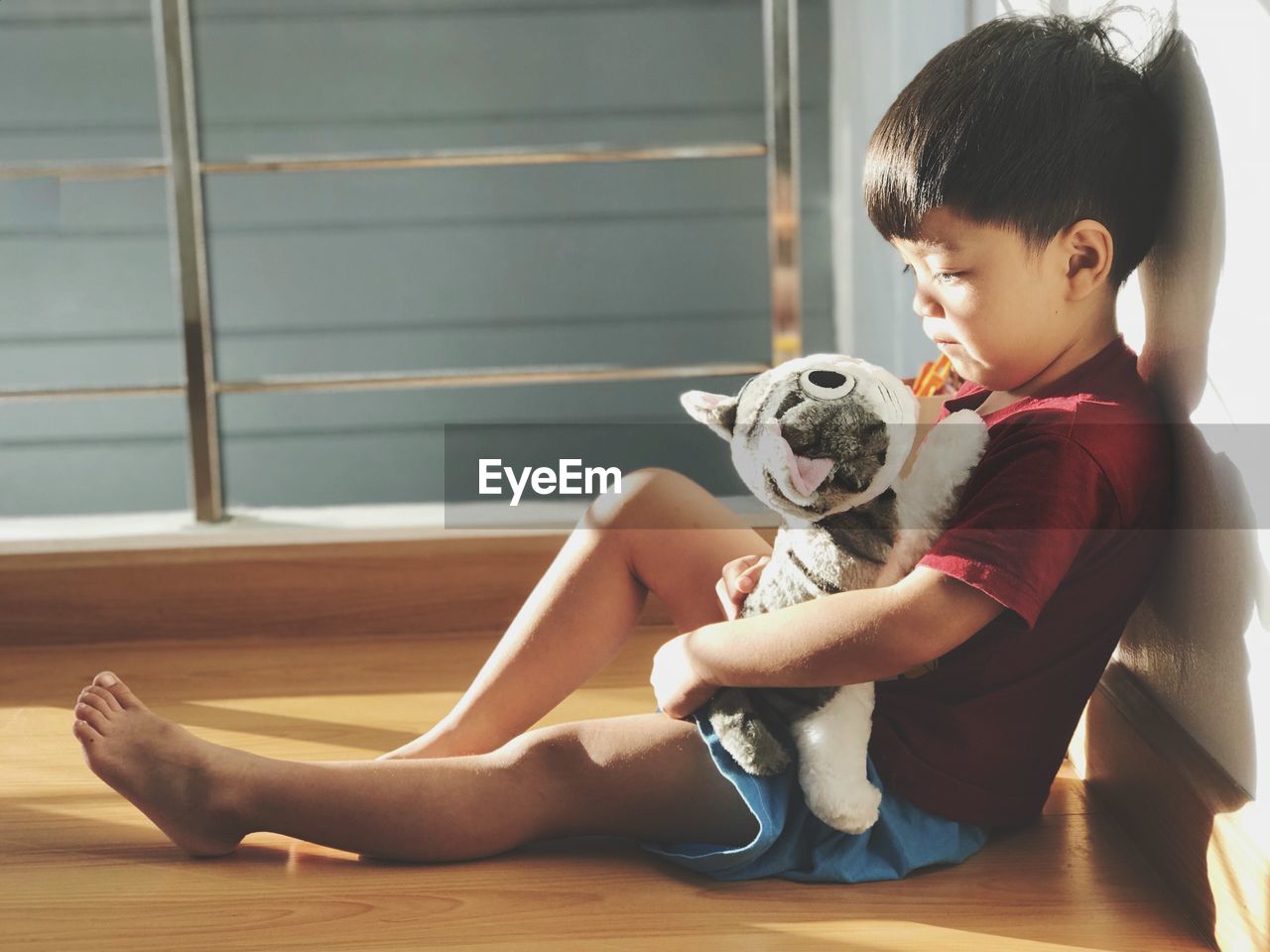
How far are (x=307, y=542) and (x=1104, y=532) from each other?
119 centimetres

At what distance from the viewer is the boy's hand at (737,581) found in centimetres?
100

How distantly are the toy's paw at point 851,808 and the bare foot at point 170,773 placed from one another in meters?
0.45

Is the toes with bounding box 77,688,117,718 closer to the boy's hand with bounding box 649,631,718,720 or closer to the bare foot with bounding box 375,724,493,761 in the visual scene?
the bare foot with bounding box 375,724,493,761

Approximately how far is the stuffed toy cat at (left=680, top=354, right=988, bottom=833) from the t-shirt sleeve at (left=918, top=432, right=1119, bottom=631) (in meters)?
0.03

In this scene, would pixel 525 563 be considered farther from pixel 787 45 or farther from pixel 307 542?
pixel 787 45

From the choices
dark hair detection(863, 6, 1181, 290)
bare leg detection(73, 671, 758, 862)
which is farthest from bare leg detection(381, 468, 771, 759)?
dark hair detection(863, 6, 1181, 290)

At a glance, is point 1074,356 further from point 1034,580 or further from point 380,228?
point 380,228

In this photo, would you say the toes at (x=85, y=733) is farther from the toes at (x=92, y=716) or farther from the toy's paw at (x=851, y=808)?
the toy's paw at (x=851, y=808)

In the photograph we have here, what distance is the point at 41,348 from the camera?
2.87 metres

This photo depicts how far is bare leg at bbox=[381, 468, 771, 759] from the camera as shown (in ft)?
3.72

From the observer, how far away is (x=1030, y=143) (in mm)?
904

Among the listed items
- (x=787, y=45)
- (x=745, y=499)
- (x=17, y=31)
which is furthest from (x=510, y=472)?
(x=17, y=31)

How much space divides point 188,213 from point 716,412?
3.87ft

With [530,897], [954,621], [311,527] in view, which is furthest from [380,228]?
[954,621]
